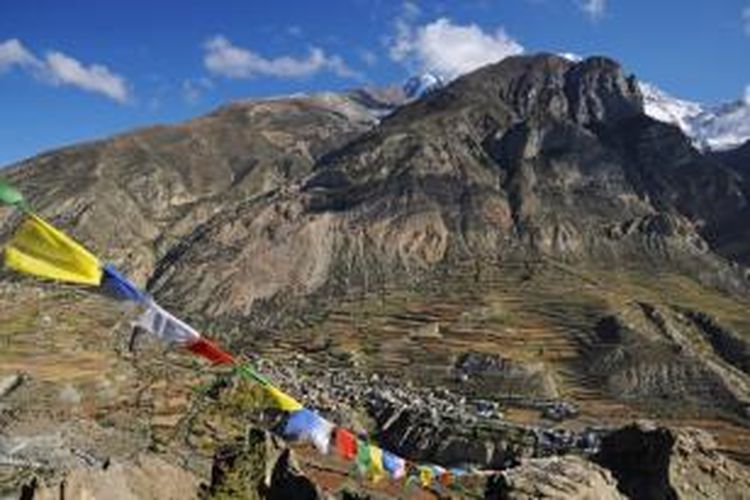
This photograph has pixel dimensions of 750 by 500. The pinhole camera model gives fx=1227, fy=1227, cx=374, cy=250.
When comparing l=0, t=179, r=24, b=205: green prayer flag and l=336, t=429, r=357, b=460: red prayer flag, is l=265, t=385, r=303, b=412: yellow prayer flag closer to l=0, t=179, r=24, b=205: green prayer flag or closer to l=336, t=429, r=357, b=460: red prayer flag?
l=336, t=429, r=357, b=460: red prayer flag

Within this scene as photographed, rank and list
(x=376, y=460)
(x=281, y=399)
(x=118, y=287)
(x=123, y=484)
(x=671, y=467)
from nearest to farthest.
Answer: (x=118, y=287), (x=281, y=399), (x=376, y=460), (x=123, y=484), (x=671, y=467)

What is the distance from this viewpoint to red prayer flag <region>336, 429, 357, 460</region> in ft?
117

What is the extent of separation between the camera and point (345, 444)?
118 ft

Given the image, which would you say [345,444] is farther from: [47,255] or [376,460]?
[47,255]

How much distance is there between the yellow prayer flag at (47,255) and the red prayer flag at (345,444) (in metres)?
13.8

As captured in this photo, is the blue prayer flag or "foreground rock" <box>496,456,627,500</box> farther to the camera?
"foreground rock" <box>496,456,627,500</box>

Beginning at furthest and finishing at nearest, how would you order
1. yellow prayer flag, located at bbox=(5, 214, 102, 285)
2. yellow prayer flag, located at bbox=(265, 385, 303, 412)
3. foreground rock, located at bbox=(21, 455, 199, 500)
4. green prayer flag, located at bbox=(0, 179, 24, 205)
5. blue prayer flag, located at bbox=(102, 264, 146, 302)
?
foreground rock, located at bbox=(21, 455, 199, 500) < yellow prayer flag, located at bbox=(265, 385, 303, 412) < blue prayer flag, located at bbox=(102, 264, 146, 302) < yellow prayer flag, located at bbox=(5, 214, 102, 285) < green prayer flag, located at bbox=(0, 179, 24, 205)

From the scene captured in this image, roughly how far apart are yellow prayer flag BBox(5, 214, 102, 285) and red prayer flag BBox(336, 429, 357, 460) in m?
13.8

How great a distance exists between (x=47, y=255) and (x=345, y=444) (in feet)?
49.3

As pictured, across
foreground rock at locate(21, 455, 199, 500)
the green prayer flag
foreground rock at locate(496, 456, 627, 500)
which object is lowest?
foreground rock at locate(21, 455, 199, 500)

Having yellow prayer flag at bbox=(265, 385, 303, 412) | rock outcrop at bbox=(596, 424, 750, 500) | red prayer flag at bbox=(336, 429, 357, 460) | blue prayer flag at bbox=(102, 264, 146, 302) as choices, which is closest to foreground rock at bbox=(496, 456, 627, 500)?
rock outcrop at bbox=(596, 424, 750, 500)

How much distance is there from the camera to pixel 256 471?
174ft

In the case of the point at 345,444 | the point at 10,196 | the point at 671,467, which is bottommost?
the point at 345,444

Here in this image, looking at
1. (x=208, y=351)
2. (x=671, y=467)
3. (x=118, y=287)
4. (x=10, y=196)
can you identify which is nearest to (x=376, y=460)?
(x=208, y=351)
